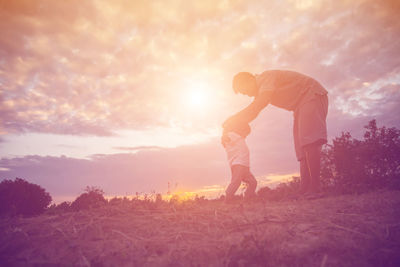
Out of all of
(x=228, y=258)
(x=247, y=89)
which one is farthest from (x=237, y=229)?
(x=247, y=89)

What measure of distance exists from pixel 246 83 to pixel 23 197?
5790 mm

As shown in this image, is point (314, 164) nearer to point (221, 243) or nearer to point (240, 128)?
point (240, 128)

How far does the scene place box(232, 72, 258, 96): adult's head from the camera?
454cm

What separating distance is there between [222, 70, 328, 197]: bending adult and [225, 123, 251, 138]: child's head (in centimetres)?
11

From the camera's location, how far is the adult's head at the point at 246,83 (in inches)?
179

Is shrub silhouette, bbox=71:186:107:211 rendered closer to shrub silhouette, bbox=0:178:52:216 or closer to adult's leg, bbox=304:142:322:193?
shrub silhouette, bbox=0:178:52:216

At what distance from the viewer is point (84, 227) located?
1.81 metres

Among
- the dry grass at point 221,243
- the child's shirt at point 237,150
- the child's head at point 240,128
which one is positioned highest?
the child's head at point 240,128

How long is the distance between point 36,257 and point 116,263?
492mm

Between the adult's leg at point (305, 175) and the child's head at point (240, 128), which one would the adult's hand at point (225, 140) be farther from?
the adult's leg at point (305, 175)

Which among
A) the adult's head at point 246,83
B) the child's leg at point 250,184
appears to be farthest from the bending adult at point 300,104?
the child's leg at point 250,184

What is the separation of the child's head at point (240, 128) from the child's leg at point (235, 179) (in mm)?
720

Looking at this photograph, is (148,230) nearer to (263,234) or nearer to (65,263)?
(65,263)

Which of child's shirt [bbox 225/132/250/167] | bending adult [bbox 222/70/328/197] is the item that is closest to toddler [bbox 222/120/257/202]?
child's shirt [bbox 225/132/250/167]
